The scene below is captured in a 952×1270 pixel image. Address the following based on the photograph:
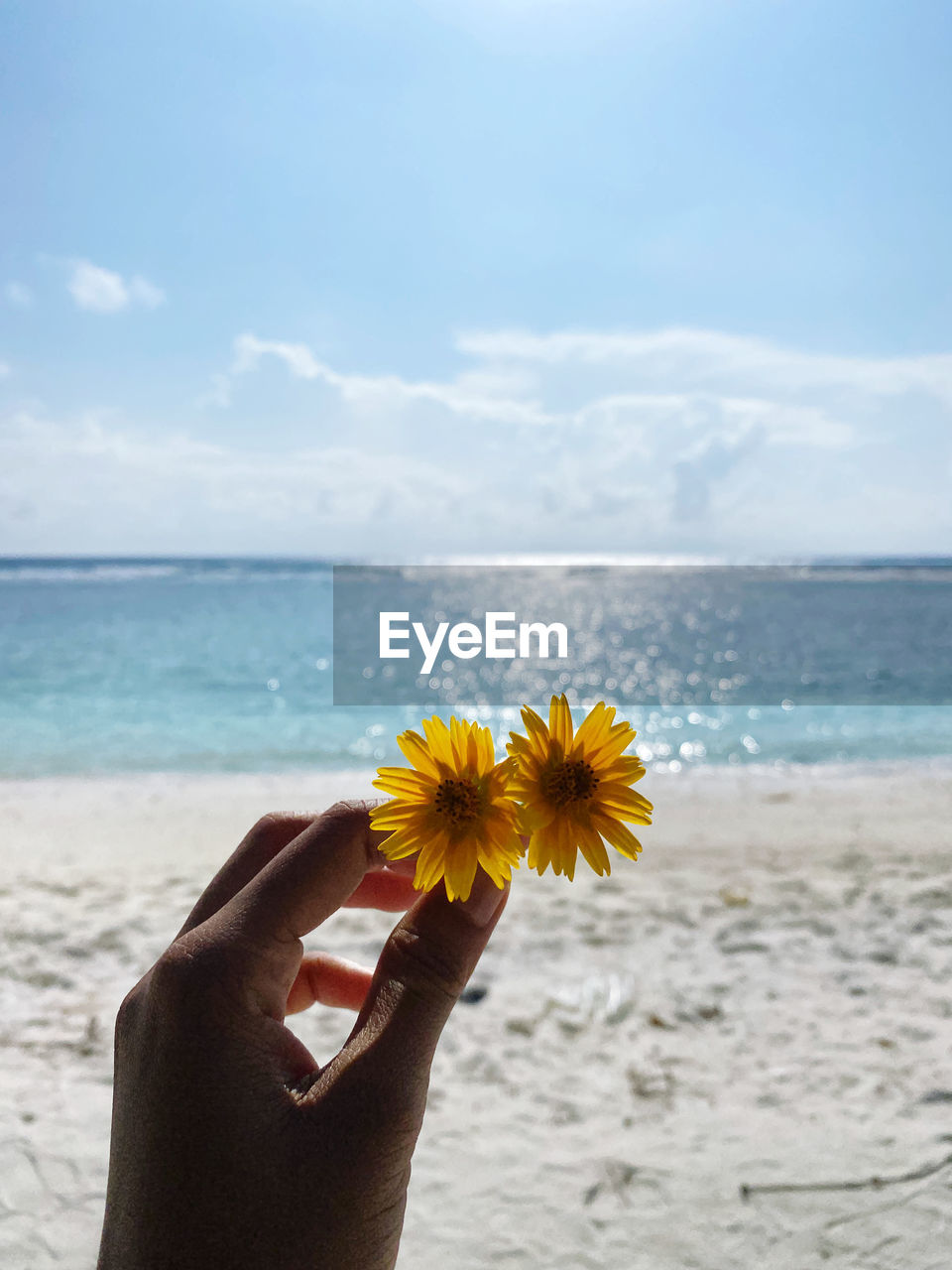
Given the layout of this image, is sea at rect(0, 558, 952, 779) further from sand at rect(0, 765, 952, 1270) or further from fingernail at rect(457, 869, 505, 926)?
fingernail at rect(457, 869, 505, 926)

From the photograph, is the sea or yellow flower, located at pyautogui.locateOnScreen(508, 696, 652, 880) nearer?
yellow flower, located at pyautogui.locateOnScreen(508, 696, 652, 880)

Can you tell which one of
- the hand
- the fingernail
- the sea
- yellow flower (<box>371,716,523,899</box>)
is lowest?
the sea

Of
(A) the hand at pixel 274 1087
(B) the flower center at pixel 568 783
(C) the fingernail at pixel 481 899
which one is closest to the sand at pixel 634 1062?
(A) the hand at pixel 274 1087

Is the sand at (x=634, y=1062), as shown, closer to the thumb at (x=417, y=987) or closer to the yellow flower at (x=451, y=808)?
the thumb at (x=417, y=987)

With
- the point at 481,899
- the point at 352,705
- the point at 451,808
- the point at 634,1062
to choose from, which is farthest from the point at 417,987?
the point at 352,705

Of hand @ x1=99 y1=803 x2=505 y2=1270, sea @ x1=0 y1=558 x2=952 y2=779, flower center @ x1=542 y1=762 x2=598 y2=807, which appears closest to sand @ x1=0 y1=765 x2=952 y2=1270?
hand @ x1=99 y1=803 x2=505 y2=1270

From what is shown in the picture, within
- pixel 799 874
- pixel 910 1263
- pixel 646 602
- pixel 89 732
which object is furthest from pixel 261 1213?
pixel 646 602

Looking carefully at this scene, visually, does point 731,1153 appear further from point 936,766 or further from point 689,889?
point 936,766
